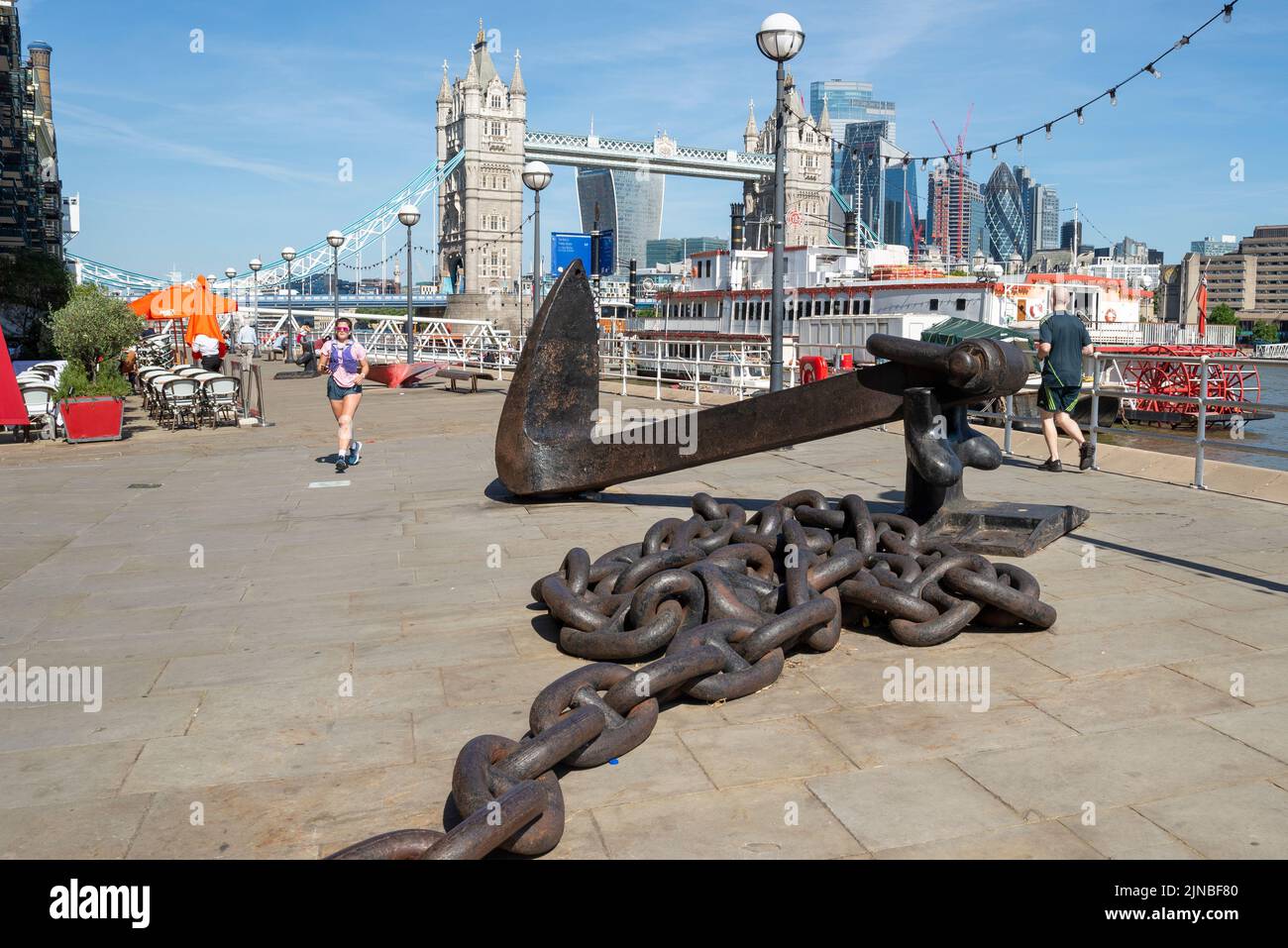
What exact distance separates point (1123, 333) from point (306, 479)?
35.1 meters

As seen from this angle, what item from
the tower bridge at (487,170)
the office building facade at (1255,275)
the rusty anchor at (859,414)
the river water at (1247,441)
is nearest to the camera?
the rusty anchor at (859,414)

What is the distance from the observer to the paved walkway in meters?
2.63

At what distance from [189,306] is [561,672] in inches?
703

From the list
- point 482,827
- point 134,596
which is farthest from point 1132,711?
point 134,596

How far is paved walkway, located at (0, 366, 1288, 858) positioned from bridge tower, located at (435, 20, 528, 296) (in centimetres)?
9358

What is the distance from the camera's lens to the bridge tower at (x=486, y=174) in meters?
99.0

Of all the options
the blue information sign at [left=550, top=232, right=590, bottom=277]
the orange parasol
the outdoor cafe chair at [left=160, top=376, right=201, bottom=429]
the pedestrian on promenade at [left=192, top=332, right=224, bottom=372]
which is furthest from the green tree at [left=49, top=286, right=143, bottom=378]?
the blue information sign at [left=550, top=232, right=590, bottom=277]

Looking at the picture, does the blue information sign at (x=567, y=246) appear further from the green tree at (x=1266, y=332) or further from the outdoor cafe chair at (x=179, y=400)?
the green tree at (x=1266, y=332)

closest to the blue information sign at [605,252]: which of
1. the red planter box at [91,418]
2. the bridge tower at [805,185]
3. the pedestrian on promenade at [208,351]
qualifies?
the pedestrian on promenade at [208,351]

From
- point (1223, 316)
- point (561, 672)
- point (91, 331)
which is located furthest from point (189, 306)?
point (1223, 316)

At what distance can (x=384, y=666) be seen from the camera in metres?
3.94

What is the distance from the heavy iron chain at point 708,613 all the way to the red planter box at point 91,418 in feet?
31.9

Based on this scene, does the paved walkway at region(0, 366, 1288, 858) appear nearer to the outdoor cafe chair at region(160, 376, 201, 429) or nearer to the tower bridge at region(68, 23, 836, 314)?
the outdoor cafe chair at region(160, 376, 201, 429)

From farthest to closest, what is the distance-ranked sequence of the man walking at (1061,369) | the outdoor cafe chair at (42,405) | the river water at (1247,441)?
the river water at (1247,441) → the outdoor cafe chair at (42,405) → the man walking at (1061,369)
